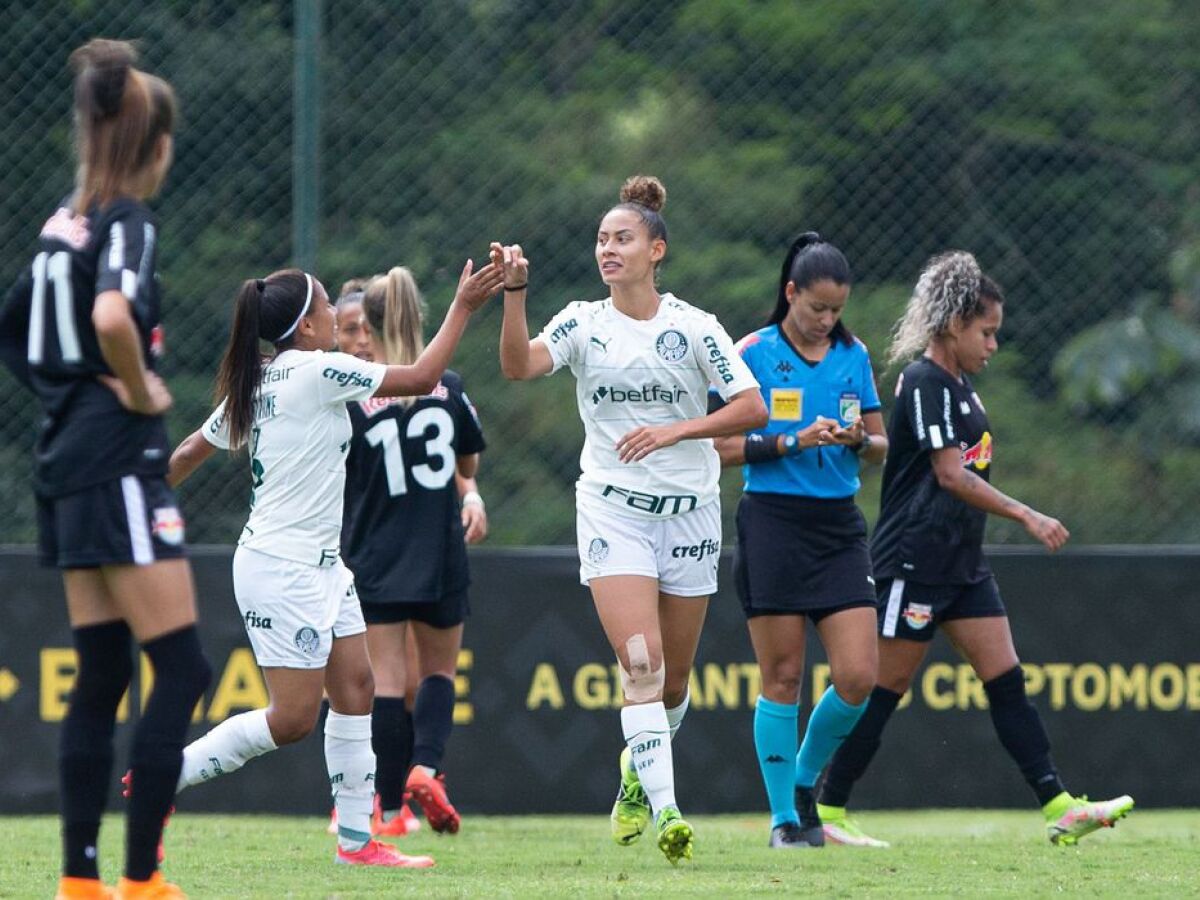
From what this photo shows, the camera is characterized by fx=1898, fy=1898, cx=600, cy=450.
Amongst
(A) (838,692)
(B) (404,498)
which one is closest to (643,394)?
(A) (838,692)

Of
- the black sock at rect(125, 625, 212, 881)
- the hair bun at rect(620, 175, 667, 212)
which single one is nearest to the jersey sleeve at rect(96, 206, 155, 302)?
the black sock at rect(125, 625, 212, 881)

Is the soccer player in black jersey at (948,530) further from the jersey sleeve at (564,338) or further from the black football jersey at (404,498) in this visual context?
the black football jersey at (404,498)

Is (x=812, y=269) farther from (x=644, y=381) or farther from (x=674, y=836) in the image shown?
(x=674, y=836)

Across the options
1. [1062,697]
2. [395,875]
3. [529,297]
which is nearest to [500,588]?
[529,297]

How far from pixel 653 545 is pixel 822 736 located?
1386mm

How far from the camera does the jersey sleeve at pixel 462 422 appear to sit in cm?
739

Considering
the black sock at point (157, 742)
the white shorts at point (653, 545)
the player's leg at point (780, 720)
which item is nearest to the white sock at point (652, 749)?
the white shorts at point (653, 545)

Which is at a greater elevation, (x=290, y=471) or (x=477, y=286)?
(x=477, y=286)

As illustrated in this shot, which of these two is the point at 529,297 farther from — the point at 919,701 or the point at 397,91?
the point at 919,701

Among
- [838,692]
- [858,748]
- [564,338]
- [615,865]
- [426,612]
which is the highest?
[564,338]

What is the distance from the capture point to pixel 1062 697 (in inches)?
357

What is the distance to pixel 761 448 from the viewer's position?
21.4 feet

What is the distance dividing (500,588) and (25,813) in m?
2.38

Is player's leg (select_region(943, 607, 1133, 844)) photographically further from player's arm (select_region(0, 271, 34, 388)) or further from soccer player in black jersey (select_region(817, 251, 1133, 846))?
player's arm (select_region(0, 271, 34, 388))
